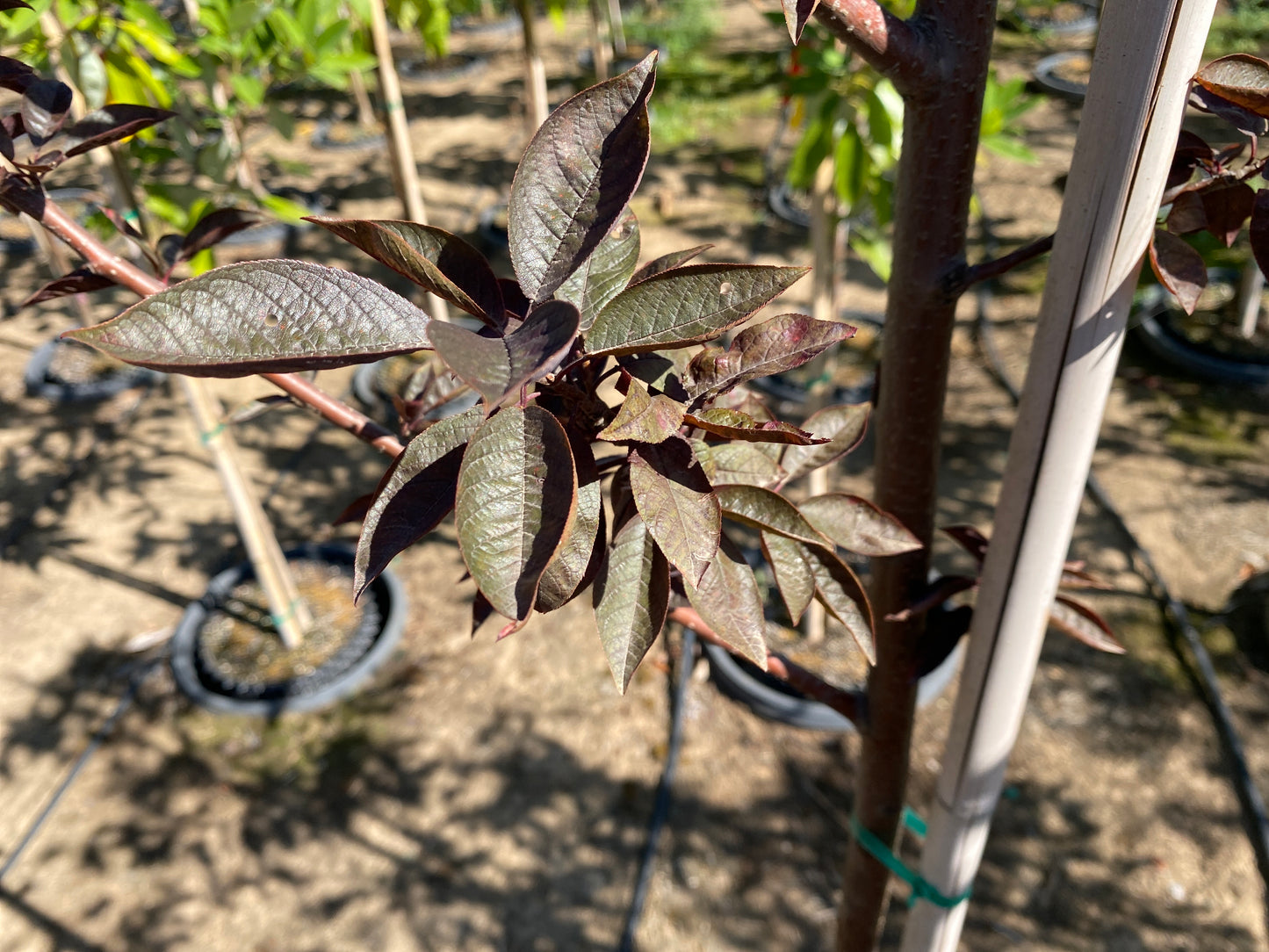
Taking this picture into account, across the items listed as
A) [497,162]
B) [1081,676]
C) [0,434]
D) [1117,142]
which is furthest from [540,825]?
[497,162]

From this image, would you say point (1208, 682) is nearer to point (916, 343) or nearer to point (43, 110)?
point (916, 343)

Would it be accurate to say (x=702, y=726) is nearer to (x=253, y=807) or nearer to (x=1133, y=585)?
(x=253, y=807)

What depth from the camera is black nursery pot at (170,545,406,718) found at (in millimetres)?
3355

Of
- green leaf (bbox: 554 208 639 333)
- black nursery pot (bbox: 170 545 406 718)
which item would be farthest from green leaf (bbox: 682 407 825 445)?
black nursery pot (bbox: 170 545 406 718)

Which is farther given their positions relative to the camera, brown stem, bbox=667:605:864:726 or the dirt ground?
the dirt ground

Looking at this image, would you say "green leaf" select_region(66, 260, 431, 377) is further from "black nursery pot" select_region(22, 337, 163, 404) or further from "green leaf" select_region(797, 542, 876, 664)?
"black nursery pot" select_region(22, 337, 163, 404)

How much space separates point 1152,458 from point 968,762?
146 inches

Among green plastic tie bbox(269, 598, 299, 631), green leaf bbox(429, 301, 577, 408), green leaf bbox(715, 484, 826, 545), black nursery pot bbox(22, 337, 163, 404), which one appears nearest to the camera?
green leaf bbox(429, 301, 577, 408)

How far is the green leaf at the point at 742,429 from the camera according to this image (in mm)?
681

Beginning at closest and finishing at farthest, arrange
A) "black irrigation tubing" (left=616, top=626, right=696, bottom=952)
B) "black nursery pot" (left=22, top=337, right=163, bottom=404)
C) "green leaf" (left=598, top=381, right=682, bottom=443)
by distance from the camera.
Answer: "green leaf" (left=598, top=381, right=682, bottom=443)
"black irrigation tubing" (left=616, top=626, right=696, bottom=952)
"black nursery pot" (left=22, top=337, right=163, bottom=404)

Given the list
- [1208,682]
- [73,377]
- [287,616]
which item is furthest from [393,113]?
[1208,682]

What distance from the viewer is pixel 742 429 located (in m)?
0.69

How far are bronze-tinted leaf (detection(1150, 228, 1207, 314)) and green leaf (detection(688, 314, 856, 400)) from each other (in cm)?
33

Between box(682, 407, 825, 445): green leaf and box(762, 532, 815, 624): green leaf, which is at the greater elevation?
box(682, 407, 825, 445): green leaf
